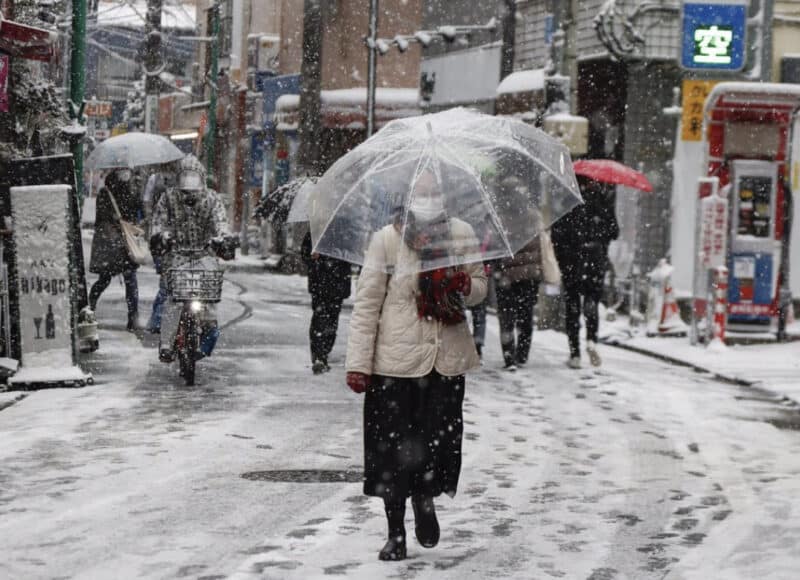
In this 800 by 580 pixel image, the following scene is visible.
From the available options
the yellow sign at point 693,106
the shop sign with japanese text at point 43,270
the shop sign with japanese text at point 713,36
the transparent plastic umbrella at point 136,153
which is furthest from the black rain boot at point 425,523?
the yellow sign at point 693,106

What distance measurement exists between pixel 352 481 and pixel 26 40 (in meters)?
5.83

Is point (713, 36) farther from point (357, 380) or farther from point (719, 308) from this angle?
point (357, 380)

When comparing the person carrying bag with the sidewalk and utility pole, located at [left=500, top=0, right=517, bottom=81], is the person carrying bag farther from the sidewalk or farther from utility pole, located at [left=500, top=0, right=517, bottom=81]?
utility pole, located at [left=500, top=0, right=517, bottom=81]

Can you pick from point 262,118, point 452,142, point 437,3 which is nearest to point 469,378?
point 452,142

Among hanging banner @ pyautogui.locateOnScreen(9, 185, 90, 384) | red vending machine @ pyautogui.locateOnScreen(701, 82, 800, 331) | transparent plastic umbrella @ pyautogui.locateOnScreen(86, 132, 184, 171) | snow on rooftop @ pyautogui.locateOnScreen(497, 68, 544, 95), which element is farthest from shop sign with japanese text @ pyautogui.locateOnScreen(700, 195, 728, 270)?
hanging banner @ pyautogui.locateOnScreen(9, 185, 90, 384)

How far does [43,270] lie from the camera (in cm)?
1281

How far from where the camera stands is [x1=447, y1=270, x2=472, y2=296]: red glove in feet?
A: 23.0

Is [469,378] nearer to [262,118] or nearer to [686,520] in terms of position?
[686,520]

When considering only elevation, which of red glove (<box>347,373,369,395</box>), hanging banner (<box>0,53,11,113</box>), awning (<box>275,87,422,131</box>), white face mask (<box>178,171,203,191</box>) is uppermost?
awning (<box>275,87,422,131</box>)

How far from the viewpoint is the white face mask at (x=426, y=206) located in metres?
6.97

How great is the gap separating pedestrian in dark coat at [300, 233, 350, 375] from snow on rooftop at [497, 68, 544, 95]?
35.7 ft

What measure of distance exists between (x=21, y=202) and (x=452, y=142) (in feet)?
20.6

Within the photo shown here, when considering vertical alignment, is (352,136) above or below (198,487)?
above

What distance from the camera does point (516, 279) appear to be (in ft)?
48.6
